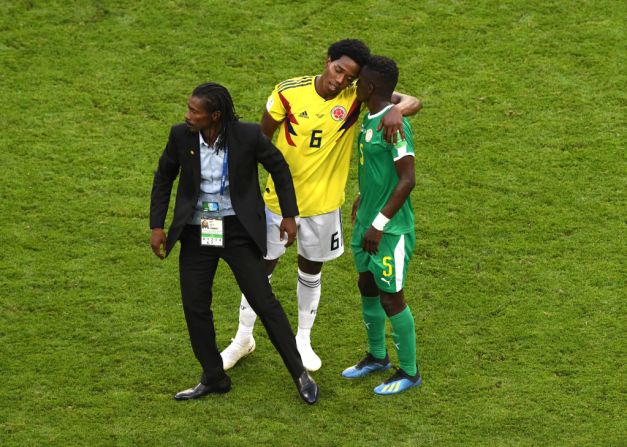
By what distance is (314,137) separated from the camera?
8094 mm

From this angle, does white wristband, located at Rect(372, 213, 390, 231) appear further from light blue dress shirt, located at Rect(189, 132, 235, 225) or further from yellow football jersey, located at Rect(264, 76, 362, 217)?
light blue dress shirt, located at Rect(189, 132, 235, 225)

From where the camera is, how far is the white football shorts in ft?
27.2

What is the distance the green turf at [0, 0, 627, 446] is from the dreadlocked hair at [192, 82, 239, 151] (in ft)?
5.86

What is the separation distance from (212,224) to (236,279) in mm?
434

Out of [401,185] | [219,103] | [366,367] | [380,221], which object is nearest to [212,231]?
[219,103]

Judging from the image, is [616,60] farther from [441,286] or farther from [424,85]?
[441,286]

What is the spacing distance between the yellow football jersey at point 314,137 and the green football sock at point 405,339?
34.0 inches

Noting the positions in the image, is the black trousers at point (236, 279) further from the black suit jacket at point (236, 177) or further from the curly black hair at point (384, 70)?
the curly black hair at point (384, 70)

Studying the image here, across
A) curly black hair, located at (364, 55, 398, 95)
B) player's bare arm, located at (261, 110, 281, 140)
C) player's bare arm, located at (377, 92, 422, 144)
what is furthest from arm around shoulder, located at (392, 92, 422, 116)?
player's bare arm, located at (261, 110, 281, 140)

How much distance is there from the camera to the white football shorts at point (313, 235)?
830 cm

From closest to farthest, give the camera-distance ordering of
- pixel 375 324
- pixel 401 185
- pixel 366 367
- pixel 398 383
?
pixel 401 185, pixel 398 383, pixel 375 324, pixel 366 367

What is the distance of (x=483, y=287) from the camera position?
946 cm

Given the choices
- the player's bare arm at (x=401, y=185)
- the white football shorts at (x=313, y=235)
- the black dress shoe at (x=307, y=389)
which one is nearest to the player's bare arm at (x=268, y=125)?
the white football shorts at (x=313, y=235)

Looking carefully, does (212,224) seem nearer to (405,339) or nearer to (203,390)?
(203,390)
